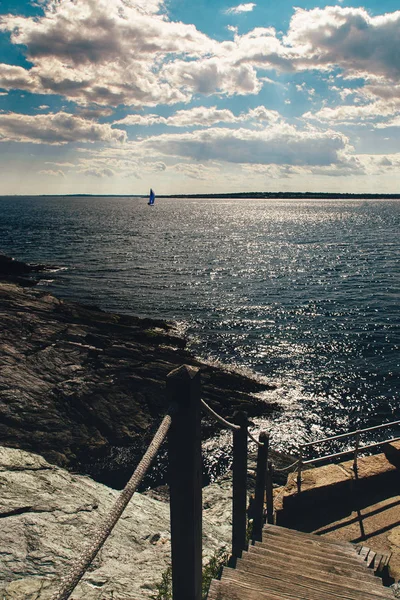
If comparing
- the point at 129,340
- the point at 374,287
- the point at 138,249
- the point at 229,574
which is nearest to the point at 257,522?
the point at 229,574

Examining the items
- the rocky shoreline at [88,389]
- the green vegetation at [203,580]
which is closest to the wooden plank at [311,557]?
the green vegetation at [203,580]

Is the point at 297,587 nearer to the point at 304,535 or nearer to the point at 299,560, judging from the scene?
the point at 299,560

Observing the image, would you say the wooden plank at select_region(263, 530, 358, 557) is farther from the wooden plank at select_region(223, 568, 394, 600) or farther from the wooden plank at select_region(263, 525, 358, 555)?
the wooden plank at select_region(223, 568, 394, 600)

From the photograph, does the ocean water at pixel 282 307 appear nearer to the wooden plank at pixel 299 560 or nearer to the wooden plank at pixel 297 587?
the wooden plank at pixel 299 560

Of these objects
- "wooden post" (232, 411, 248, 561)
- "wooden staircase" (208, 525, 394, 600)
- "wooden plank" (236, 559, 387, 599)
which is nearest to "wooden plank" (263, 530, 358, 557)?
"wooden staircase" (208, 525, 394, 600)

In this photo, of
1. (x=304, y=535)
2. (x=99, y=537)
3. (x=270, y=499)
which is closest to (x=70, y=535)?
(x=270, y=499)

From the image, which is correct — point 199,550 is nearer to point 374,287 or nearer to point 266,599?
point 266,599

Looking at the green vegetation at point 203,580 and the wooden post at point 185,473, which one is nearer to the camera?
the wooden post at point 185,473
